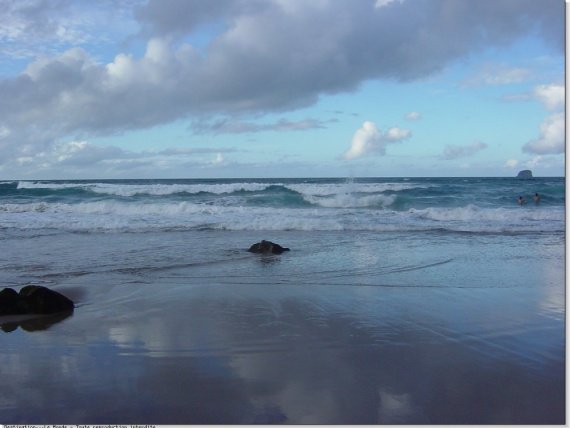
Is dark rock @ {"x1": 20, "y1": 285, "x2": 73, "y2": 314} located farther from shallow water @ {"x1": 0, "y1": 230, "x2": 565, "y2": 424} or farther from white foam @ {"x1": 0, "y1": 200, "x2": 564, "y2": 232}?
white foam @ {"x1": 0, "y1": 200, "x2": 564, "y2": 232}

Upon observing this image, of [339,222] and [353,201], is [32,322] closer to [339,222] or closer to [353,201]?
[339,222]

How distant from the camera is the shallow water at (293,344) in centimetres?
368

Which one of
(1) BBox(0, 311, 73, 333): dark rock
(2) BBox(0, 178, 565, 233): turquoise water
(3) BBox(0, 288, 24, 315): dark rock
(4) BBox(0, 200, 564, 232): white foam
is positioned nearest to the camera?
(1) BBox(0, 311, 73, 333): dark rock

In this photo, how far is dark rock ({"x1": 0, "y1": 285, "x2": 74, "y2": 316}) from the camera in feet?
20.4

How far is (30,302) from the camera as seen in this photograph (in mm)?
6254

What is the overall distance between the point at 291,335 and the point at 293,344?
31 cm

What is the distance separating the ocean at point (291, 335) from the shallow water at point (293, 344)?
20mm

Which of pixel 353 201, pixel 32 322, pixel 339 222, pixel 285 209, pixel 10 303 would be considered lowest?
pixel 32 322

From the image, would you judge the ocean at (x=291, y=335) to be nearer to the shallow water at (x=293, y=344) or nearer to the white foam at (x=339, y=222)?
the shallow water at (x=293, y=344)

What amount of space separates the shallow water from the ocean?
0.06 feet

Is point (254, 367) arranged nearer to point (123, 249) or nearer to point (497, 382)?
point (497, 382)

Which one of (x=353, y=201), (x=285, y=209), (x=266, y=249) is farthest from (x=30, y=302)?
(x=353, y=201)

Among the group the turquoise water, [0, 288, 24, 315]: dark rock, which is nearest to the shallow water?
[0, 288, 24, 315]: dark rock

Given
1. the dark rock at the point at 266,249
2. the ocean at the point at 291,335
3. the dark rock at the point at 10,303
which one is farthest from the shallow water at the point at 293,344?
the dark rock at the point at 266,249
